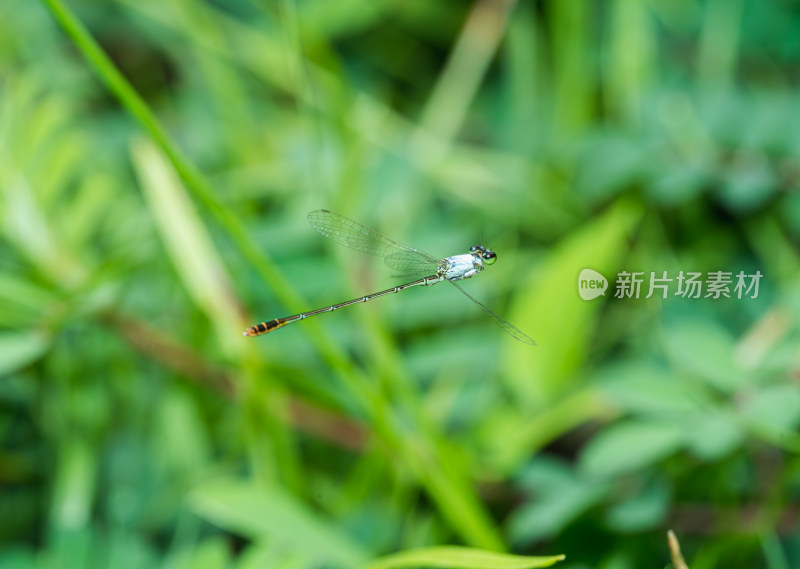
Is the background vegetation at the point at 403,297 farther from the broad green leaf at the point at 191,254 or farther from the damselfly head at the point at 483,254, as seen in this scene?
the damselfly head at the point at 483,254

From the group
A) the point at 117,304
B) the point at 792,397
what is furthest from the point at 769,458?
the point at 117,304

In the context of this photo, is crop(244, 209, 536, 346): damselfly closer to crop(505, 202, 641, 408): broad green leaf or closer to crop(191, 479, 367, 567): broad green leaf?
crop(505, 202, 641, 408): broad green leaf

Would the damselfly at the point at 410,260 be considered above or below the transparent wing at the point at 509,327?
above

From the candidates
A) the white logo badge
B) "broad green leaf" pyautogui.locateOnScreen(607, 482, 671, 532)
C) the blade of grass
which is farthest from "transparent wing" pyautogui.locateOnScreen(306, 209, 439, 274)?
"broad green leaf" pyautogui.locateOnScreen(607, 482, 671, 532)

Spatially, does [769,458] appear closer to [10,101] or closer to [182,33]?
[10,101]

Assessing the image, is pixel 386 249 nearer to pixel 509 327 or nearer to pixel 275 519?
pixel 509 327

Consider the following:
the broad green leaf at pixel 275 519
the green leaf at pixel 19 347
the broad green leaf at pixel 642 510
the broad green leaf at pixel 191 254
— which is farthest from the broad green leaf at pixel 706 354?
the green leaf at pixel 19 347

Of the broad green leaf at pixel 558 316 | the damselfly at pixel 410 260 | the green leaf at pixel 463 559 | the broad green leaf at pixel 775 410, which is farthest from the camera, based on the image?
the broad green leaf at pixel 558 316
